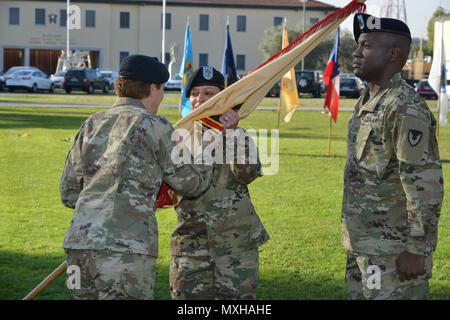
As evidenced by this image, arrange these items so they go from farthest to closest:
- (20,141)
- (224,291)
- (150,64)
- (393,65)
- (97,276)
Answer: (20,141) → (224,291) → (393,65) → (150,64) → (97,276)

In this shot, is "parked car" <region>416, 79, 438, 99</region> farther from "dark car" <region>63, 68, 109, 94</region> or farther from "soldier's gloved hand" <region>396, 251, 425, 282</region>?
"soldier's gloved hand" <region>396, 251, 425, 282</region>

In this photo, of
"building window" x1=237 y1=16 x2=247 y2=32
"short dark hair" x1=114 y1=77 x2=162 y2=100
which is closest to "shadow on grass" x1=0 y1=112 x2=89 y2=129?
"short dark hair" x1=114 y1=77 x2=162 y2=100

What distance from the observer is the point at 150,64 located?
12.2ft

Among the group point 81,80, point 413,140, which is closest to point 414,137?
point 413,140

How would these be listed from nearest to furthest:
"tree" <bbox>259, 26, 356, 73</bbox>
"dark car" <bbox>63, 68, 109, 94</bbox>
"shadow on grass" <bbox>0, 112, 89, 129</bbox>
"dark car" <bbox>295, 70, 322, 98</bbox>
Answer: "shadow on grass" <bbox>0, 112, 89, 129</bbox> < "dark car" <bbox>63, 68, 109, 94</bbox> < "dark car" <bbox>295, 70, 322, 98</bbox> < "tree" <bbox>259, 26, 356, 73</bbox>

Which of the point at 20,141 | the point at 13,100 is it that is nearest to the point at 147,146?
the point at 20,141

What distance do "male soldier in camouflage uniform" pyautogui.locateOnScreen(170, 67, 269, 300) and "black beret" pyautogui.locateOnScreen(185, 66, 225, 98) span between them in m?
0.41

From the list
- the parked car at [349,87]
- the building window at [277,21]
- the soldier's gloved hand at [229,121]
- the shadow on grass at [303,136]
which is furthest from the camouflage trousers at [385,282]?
the building window at [277,21]

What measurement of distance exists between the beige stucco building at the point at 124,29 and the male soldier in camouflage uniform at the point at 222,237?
64475 millimetres

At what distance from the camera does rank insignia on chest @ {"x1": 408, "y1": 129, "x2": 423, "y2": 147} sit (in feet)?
12.0

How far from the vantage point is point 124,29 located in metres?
69.8

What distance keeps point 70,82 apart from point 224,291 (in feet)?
139

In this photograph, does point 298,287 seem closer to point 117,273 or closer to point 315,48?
point 117,273
